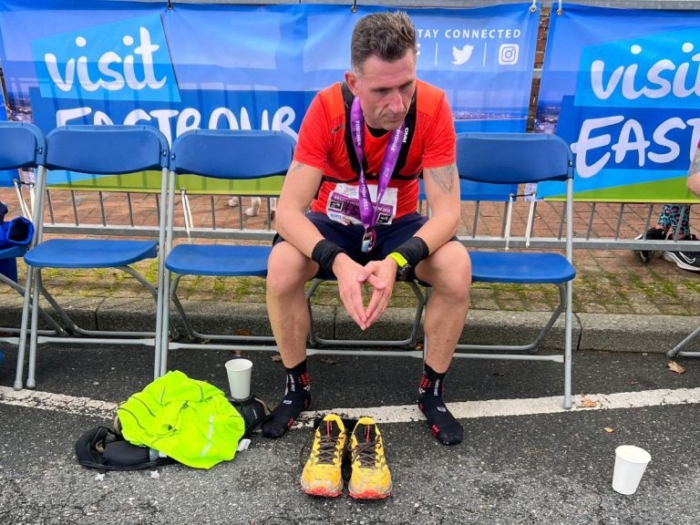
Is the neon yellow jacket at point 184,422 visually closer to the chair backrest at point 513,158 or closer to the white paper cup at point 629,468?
the white paper cup at point 629,468

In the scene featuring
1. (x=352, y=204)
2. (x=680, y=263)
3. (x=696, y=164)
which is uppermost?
(x=696, y=164)

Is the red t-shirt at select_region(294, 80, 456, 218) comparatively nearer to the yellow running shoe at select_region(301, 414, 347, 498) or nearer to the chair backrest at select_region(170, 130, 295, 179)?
the chair backrest at select_region(170, 130, 295, 179)

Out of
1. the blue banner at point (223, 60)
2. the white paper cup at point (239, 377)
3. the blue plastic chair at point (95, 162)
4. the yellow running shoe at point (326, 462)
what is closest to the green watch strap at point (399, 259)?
the yellow running shoe at point (326, 462)

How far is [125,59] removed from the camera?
12.0 ft

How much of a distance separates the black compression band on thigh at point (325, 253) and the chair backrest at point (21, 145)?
182 cm

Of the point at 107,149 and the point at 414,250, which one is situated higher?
the point at 107,149

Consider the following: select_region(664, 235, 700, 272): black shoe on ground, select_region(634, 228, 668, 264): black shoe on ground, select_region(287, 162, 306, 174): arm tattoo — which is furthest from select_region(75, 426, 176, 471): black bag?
select_region(664, 235, 700, 272): black shoe on ground

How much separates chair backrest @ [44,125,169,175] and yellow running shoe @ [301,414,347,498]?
1753 mm

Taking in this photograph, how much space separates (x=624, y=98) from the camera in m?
3.56

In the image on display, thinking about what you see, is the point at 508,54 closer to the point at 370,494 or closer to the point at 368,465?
the point at 368,465

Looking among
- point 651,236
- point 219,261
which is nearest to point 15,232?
point 219,261

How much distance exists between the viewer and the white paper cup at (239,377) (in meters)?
2.74

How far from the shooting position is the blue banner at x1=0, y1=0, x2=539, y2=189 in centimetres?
353

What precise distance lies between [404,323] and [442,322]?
2.90 ft
